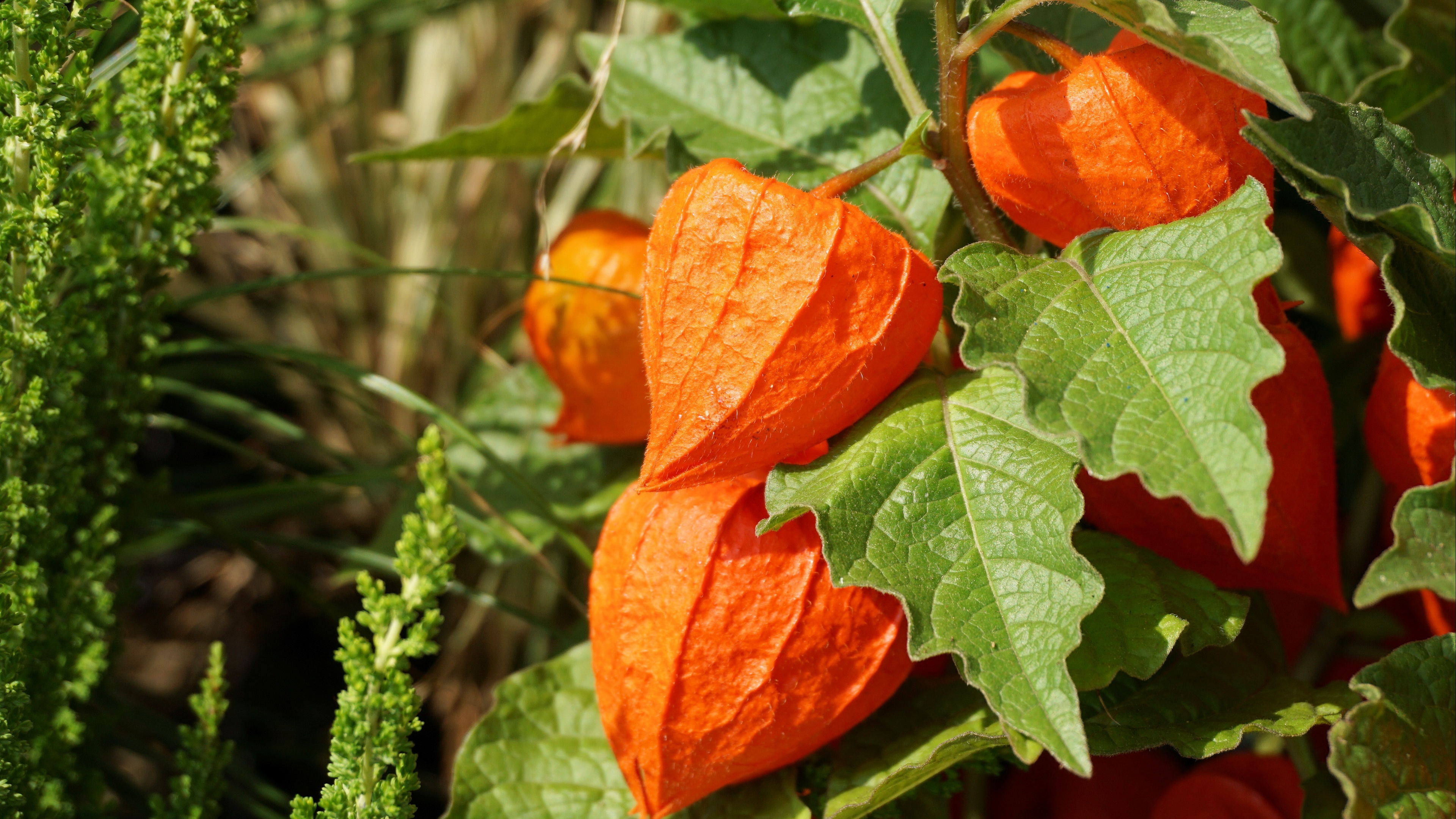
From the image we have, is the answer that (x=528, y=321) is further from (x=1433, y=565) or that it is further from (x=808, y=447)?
(x=1433, y=565)

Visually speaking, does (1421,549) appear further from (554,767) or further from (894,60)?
(554,767)

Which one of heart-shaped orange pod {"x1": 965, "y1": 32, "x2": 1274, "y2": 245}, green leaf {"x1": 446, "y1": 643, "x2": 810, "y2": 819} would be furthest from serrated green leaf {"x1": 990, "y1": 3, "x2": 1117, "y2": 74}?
green leaf {"x1": 446, "y1": 643, "x2": 810, "y2": 819}

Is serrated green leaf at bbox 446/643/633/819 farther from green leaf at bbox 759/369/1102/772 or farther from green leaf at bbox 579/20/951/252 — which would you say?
green leaf at bbox 579/20/951/252

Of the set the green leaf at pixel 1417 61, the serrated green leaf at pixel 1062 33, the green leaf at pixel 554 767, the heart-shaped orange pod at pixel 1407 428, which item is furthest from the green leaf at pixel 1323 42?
the green leaf at pixel 554 767

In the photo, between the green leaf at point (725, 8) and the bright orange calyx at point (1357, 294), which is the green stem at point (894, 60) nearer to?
the green leaf at point (725, 8)

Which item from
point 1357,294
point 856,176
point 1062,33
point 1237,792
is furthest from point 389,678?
point 1357,294

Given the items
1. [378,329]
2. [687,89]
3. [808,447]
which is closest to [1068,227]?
[808,447]
